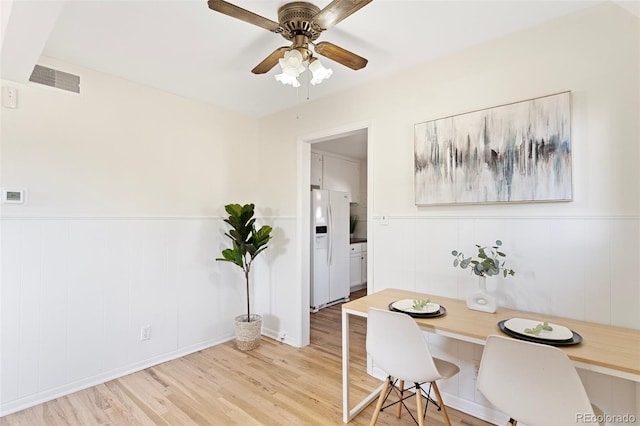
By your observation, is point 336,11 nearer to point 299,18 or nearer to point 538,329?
point 299,18

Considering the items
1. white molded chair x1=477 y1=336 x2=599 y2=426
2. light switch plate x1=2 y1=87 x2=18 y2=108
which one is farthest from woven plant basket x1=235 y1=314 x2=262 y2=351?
light switch plate x1=2 y1=87 x2=18 y2=108

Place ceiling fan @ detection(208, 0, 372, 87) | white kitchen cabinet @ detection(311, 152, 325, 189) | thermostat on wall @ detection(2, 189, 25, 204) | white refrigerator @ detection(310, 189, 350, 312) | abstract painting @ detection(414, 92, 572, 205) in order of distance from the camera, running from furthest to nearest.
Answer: white kitchen cabinet @ detection(311, 152, 325, 189) → white refrigerator @ detection(310, 189, 350, 312) → thermostat on wall @ detection(2, 189, 25, 204) → abstract painting @ detection(414, 92, 572, 205) → ceiling fan @ detection(208, 0, 372, 87)

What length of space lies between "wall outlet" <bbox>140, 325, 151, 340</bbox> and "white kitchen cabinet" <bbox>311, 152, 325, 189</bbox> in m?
3.02

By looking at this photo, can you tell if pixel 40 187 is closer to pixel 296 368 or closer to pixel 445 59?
pixel 296 368

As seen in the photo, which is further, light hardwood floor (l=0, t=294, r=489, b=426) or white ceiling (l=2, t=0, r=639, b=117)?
light hardwood floor (l=0, t=294, r=489, b=426)

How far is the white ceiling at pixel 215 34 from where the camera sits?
5.65 ft

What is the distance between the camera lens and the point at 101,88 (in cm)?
254

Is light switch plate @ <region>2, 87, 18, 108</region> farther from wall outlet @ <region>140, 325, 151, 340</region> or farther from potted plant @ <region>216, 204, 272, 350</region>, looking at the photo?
wall outlet @ <region>140, 325, 151, 340</region>

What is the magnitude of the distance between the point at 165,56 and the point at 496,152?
246cm

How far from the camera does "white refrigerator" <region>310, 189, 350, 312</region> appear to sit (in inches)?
173

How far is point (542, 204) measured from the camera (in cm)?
187

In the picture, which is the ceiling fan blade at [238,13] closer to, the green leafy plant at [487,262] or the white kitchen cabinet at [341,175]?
the green leafy plant at [487,262]

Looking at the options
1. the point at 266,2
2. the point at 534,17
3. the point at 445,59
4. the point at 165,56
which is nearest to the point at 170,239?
the point at 165,56

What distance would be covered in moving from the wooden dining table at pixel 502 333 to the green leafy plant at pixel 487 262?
0.82 feet
